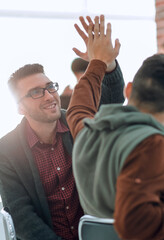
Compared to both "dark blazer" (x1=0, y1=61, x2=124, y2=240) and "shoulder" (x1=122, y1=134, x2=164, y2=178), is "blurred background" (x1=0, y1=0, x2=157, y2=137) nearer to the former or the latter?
"dark blazer" (x1=0, y1=61, x2=124, y2=240)

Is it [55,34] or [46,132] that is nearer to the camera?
[46,132]

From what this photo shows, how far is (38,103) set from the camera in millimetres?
1925

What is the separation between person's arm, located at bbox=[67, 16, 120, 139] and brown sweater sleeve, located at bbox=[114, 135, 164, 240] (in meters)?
0.35

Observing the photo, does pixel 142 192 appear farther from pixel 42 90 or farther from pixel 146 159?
pixel 42 90

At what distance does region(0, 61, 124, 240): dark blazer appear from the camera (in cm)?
159

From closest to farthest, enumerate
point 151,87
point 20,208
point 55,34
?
point 151,87, point 20,208, point 55,34

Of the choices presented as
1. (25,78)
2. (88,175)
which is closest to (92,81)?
(88,175)

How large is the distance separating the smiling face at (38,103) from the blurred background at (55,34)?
1368 millimetres

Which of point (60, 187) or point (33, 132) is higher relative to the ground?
point (33, 132)

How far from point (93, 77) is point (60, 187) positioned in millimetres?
807

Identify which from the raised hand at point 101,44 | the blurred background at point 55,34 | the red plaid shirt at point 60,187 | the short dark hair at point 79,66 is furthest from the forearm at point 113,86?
the blurred background at point 55,34

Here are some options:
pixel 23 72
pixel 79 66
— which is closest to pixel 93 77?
pixel 23 72

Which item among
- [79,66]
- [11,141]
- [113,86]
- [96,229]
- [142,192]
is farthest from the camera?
[79,66]

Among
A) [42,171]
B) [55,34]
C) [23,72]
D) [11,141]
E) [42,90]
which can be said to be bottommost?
[42,171]
